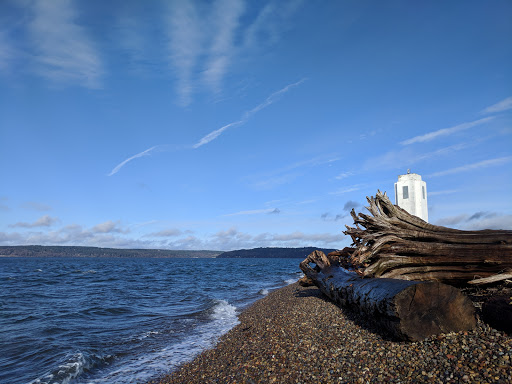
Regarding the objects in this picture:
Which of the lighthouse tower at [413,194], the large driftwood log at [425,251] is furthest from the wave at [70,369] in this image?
the lighthouse tower at [413,194]

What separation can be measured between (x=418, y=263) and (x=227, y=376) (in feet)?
18.4

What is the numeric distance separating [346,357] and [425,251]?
420 centimetres

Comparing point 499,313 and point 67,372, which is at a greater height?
point 499,313

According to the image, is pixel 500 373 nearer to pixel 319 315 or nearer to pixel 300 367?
pixel 300 367

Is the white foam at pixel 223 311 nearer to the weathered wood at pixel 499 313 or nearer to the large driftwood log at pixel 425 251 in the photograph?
the large driftwood log at pixel 425 251

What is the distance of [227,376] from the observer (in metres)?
6.78

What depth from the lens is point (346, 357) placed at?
600 centimetres

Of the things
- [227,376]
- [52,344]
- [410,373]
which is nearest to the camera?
[410,373]

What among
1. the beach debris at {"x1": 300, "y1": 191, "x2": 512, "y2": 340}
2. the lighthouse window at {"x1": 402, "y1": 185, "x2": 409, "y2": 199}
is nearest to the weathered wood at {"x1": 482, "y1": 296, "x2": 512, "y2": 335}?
the beach debris at {"x1": 300, "y1": 191, "x2": 512, "y2": 340}

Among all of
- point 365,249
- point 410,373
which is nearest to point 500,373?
point 410,373

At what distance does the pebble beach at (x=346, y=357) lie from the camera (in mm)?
4805

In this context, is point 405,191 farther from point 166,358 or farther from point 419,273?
point 166,358

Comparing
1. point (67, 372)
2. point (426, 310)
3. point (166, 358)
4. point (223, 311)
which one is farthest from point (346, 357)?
point (223, 311)

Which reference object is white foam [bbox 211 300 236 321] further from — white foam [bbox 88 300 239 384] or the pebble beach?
the pebble beach
